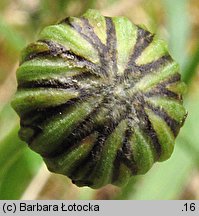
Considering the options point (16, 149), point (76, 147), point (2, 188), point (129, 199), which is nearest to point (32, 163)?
point (2, 188)

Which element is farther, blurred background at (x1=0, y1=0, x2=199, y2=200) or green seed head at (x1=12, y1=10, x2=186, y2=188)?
blurred background at (x1=0, y1=0, x2=199, y2=200)

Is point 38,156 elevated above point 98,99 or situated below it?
below

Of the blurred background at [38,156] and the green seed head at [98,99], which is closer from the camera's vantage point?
the green seed head at [98,99]

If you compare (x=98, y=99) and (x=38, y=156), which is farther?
(x=38, y=156)

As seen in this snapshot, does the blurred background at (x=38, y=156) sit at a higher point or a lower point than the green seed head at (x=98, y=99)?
lower
